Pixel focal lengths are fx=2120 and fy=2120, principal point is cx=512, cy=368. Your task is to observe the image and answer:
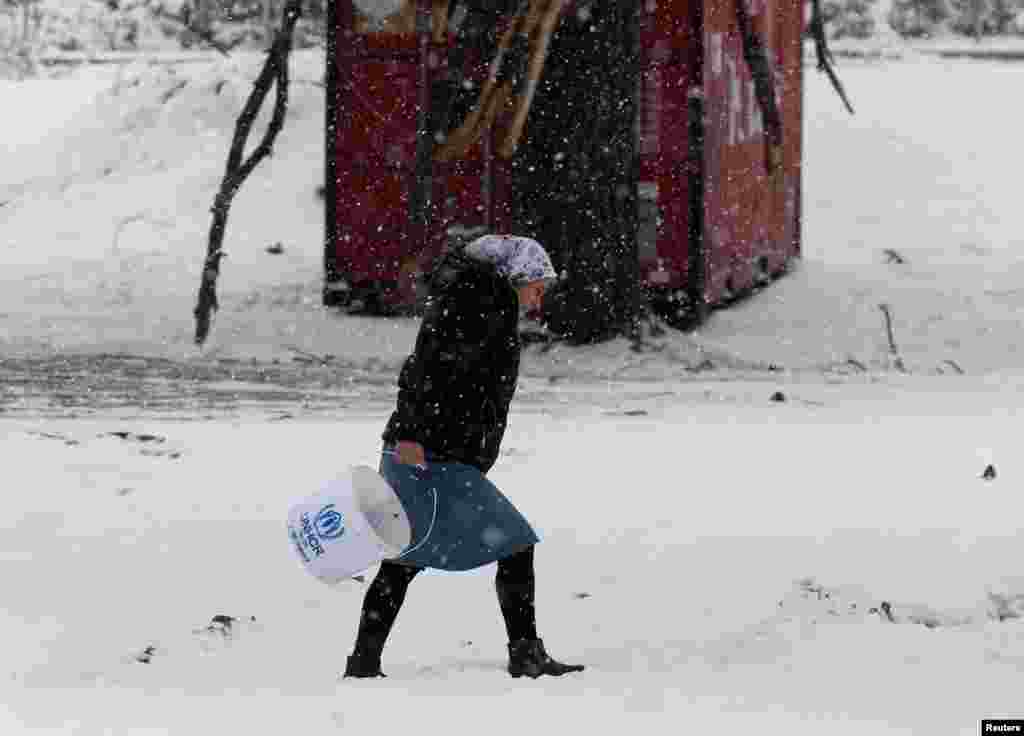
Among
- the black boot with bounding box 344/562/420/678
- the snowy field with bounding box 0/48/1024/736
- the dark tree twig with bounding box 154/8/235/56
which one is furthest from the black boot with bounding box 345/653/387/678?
the dark tree twig with bounding box 154/8/235/56

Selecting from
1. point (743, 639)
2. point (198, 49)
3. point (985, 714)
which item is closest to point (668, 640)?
point (743, 639)

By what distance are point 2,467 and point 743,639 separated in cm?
407

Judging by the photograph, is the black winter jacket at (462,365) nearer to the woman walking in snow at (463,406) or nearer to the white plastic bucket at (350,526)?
the woman walking in snow at (463,406)

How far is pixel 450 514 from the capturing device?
6.41 metres

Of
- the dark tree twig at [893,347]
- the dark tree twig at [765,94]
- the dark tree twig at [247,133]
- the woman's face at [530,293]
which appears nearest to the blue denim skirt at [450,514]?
the woman's face at [530,293]

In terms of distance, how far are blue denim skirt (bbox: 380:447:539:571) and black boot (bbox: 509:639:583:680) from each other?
0.36 metres

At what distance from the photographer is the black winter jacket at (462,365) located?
639 cm

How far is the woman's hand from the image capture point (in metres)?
6.37

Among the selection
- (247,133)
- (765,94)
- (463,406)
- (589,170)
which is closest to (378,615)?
(463,406)

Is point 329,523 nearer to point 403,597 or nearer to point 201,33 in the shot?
point 403,597

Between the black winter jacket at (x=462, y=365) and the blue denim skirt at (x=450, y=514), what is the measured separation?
6cm

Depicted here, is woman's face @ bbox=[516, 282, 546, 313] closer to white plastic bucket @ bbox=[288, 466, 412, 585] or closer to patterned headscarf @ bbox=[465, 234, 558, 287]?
patterned headscarf @ bbox=[465, 234, 558, 287]

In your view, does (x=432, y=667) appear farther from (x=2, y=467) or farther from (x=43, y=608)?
(x=2, y=467)

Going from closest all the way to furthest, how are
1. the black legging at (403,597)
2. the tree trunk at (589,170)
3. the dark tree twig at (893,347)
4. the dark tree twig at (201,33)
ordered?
the black legging at (403,597)
the dark tree twig at (201,33)
the dark tree twig at (893,347)
the tree trunk at (589,170)
